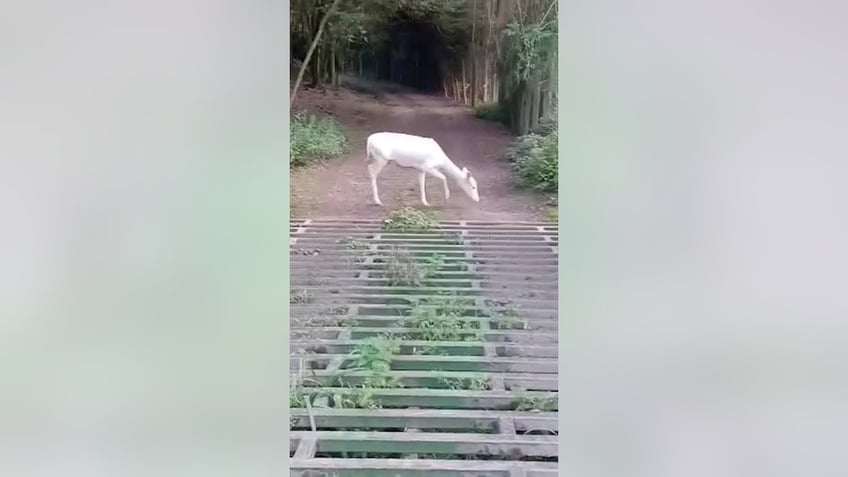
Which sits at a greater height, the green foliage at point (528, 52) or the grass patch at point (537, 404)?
the green foliage at point (528, 52)

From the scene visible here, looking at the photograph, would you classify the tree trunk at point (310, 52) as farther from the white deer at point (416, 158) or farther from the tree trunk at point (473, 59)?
the tree trunk at point (473, 59)

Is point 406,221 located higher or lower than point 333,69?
lower

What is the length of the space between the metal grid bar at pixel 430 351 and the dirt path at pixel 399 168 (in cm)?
4

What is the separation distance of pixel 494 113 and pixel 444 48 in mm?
191

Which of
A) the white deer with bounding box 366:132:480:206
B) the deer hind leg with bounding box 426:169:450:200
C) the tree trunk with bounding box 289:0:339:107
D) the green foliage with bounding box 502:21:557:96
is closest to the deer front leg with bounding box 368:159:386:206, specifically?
the white deer with bounding box 366:132:480:206

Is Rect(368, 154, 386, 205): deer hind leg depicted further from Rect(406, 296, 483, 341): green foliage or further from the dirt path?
Rect(406, 296, 483, 341): green foliage

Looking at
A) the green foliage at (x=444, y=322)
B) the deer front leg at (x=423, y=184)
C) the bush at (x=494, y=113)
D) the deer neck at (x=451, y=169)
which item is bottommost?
the green foliage at (x=444, y=322)

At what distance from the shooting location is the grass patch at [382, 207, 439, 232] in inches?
65.4

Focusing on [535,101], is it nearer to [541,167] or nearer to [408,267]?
[541,167]

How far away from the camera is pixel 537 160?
5.41 feet

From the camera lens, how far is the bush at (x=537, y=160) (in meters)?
1.64

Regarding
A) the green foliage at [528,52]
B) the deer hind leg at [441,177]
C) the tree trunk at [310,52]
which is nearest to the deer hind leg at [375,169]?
the deer hind leg at [441,177]

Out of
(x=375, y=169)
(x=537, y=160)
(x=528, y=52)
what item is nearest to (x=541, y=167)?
(x=537, y=160)
